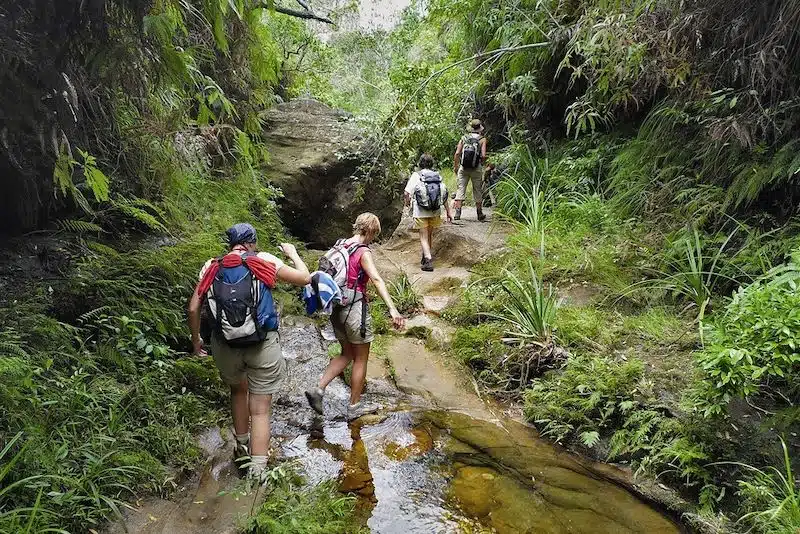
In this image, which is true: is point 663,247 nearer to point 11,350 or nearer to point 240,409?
point 240,409

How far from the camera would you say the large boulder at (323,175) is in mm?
9898

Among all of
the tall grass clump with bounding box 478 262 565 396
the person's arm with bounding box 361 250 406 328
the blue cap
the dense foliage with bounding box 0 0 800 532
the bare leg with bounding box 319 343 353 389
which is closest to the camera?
the dense foliage with bounding box 0 0 800 532

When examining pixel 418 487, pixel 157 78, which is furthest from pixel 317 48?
pixel 418 487

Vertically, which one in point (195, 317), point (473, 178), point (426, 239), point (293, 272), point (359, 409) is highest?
point (293, 272)

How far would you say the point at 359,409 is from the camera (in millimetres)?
4895

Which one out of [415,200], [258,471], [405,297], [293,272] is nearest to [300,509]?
[258,471]

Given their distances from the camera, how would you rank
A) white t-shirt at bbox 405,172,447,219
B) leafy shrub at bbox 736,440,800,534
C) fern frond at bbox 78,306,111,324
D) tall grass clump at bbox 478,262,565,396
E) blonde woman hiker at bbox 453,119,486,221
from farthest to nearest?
1. blonde woman hiker at bbox 453,119,486,221
2. white t-shirt at bbox 405,172,447,219
3. tall grass clump at bbox 478,262,565,396
4. fern frond at bbox 78,306,111,324
5. leafy shrub at bbox 736,440,800,534

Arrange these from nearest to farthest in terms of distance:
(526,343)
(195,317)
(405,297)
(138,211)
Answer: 1. (195,317)
2. (138,211)
3. (526,343)
4. (405,297)

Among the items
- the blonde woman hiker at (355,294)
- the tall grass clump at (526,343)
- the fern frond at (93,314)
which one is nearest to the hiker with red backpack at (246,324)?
the blonde woman hiker at (355,294)

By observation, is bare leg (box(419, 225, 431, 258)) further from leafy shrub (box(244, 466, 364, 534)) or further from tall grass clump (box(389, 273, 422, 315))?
leafy shrub (box(244, 466, 364, 534))

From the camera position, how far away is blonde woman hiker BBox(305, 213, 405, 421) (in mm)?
4539

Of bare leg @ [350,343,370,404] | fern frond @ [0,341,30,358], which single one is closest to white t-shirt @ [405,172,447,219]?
bare leg @ [350,343,370,404]

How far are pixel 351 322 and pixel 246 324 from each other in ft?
4.01

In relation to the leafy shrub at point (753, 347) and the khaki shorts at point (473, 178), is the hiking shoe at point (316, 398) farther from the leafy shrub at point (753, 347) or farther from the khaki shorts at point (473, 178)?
the khaki shorts at point (473, 178)
